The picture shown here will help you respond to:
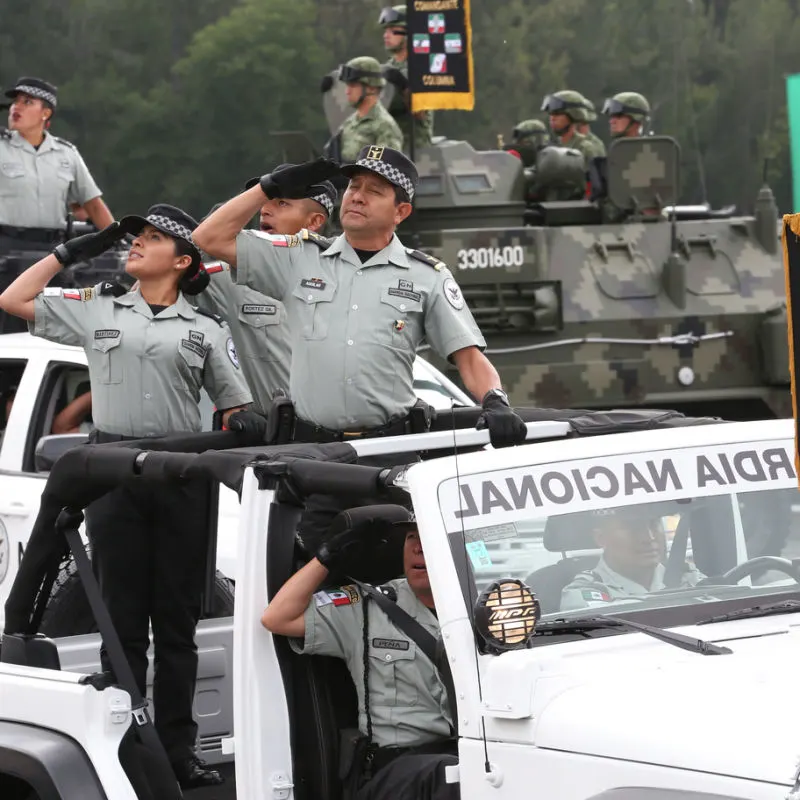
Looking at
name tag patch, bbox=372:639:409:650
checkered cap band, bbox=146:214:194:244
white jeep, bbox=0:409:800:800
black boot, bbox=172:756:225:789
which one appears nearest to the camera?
white jeep, bbox=0:409:800:800

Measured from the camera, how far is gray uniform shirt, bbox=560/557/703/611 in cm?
386

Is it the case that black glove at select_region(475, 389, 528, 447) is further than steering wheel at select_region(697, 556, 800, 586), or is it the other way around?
black glove at select_region(475, 389, 528, 447)

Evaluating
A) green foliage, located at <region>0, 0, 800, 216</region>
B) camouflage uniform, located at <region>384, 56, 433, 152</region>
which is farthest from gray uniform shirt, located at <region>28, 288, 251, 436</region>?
green foliage, located at <region>0, 0, 800, 216</region>

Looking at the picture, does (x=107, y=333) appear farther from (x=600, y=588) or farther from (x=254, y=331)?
(x=600, y=588)

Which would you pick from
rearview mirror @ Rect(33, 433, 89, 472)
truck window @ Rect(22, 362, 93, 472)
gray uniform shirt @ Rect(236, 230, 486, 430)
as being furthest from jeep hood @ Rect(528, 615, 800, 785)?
truck window @ Rect(22, 362, 93, 472)

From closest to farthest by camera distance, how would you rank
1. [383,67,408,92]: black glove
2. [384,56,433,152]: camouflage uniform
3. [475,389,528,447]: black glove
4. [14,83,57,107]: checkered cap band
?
[475,389,528,447]: black glove → [14,83,57,107]: checkered cap band → [383,67,408,92]: black glove → [384,56,433,152]: camouflage uniform

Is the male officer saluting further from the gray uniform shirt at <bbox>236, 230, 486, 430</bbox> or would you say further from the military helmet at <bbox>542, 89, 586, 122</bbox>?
the military helmet at <bbox>542, 89, 586, 122</bbox>

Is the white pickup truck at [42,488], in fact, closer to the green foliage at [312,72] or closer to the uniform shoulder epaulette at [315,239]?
the uniform shoulder epaulette at [315,239]

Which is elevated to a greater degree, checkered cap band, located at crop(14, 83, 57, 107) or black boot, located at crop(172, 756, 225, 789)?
checkered cap band, located at crop(14, 83, 57, 107)

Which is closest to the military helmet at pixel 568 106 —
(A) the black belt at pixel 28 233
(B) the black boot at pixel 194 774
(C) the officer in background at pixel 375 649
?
(A) the black belt at pixel 28 233

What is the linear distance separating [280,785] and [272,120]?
2300 centimetres

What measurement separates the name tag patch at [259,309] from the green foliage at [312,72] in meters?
19.0

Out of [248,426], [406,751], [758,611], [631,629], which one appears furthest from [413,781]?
[248,426]

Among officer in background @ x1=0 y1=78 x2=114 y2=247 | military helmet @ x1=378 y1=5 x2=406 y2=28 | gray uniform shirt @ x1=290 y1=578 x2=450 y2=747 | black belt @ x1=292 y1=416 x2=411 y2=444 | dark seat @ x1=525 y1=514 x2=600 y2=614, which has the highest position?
military helmet @ x1=378 y1=5 x2=406 y2=28
